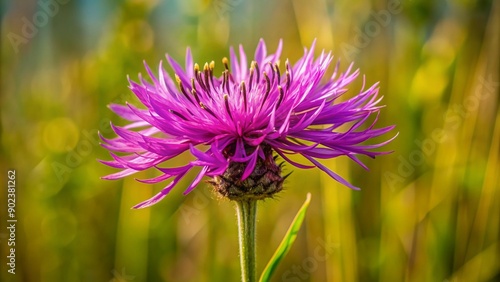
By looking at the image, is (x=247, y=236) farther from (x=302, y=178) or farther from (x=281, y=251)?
(x=302, y=178)

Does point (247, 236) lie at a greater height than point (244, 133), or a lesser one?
lesser

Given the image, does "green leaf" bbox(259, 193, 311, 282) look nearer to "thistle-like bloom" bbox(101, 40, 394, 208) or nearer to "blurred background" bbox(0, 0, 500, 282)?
"thistle-like bloom" bbox(101, 40, 394, 208)

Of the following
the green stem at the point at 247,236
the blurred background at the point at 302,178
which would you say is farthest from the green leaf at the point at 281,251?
the blurred background at the point at 302,178

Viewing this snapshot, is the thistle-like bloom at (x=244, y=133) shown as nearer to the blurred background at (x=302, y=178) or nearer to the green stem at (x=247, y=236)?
the green stem at (x=247, y=236)

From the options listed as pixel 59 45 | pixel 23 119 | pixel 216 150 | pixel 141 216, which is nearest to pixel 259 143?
pixel 216 150

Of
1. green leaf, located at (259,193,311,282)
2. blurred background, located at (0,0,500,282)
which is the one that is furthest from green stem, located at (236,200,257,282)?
blurred background, located at (0,0,500,282)

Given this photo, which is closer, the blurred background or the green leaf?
the green leaf

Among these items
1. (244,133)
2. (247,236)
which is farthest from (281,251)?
(244,133)
